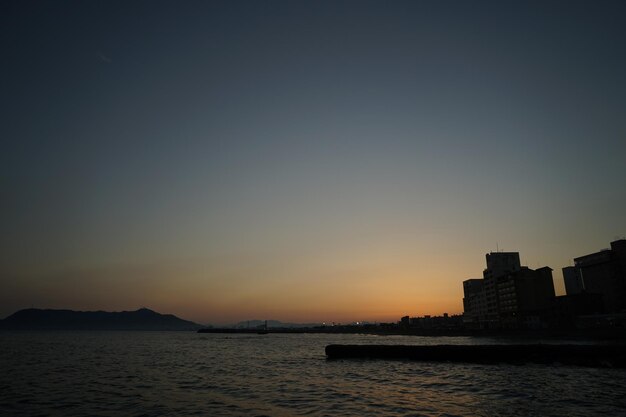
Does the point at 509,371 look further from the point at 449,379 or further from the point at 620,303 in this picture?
the point at 620,303

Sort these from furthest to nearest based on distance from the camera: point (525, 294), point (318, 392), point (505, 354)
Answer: point (525, 294), point (505, 354), point (318, 392)

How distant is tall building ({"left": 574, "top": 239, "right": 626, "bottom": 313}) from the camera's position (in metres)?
175

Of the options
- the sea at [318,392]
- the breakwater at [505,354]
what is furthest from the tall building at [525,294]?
the sea at [318,392]

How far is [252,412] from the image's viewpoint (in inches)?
920

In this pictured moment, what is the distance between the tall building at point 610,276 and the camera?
17500 centimetres

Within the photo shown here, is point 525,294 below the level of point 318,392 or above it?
above

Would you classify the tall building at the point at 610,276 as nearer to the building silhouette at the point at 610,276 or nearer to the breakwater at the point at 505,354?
the building silhouette at the point at 610,276

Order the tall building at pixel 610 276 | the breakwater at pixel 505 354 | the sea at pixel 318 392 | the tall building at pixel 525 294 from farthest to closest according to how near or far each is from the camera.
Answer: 1. the tall building at pixel 525 294
2. the tall building at pixel 610 276
3. the breakwater at pixel 505 354
4. the sea at pixel 318 392

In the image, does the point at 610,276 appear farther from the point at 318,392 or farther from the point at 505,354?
the point at 318,392

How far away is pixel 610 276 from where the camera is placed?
589 feet

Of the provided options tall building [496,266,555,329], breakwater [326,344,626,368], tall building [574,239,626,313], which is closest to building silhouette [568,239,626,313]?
tall building [574,239,626,313]

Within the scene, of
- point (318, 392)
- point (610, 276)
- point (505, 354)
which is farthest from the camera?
point (610, 276)

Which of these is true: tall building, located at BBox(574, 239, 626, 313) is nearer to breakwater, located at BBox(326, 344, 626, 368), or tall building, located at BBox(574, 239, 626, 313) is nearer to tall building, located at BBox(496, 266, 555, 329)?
tall building, located at BBox(496, 266, 555, 329)

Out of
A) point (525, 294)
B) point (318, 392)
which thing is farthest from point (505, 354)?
point (525, 294)
